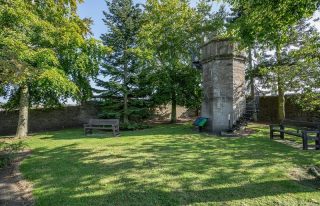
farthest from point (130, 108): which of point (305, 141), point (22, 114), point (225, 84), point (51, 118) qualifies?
point (305, 141)

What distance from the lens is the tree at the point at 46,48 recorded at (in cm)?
1152

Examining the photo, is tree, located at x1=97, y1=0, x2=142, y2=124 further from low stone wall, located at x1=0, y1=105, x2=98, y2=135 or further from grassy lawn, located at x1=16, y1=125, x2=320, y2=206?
grassy lawn, located at x1=16, y1=125, x2=320, y2=206

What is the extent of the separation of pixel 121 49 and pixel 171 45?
15.0 ft

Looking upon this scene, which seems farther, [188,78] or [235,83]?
[188,78]

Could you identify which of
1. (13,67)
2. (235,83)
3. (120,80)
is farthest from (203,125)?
(13,67)

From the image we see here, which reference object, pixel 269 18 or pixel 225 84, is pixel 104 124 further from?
pixel 269 18

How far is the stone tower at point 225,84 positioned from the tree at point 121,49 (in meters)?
6.08

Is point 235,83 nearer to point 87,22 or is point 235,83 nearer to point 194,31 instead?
point 194,31

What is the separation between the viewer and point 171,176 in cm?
564

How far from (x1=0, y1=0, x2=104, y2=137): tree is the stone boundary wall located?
48.4 ft

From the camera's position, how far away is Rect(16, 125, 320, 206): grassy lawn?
4.52m

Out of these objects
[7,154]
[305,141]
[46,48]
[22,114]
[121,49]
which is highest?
[121,49]

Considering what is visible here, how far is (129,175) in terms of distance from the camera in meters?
5.75

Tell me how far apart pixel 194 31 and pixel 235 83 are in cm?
780
